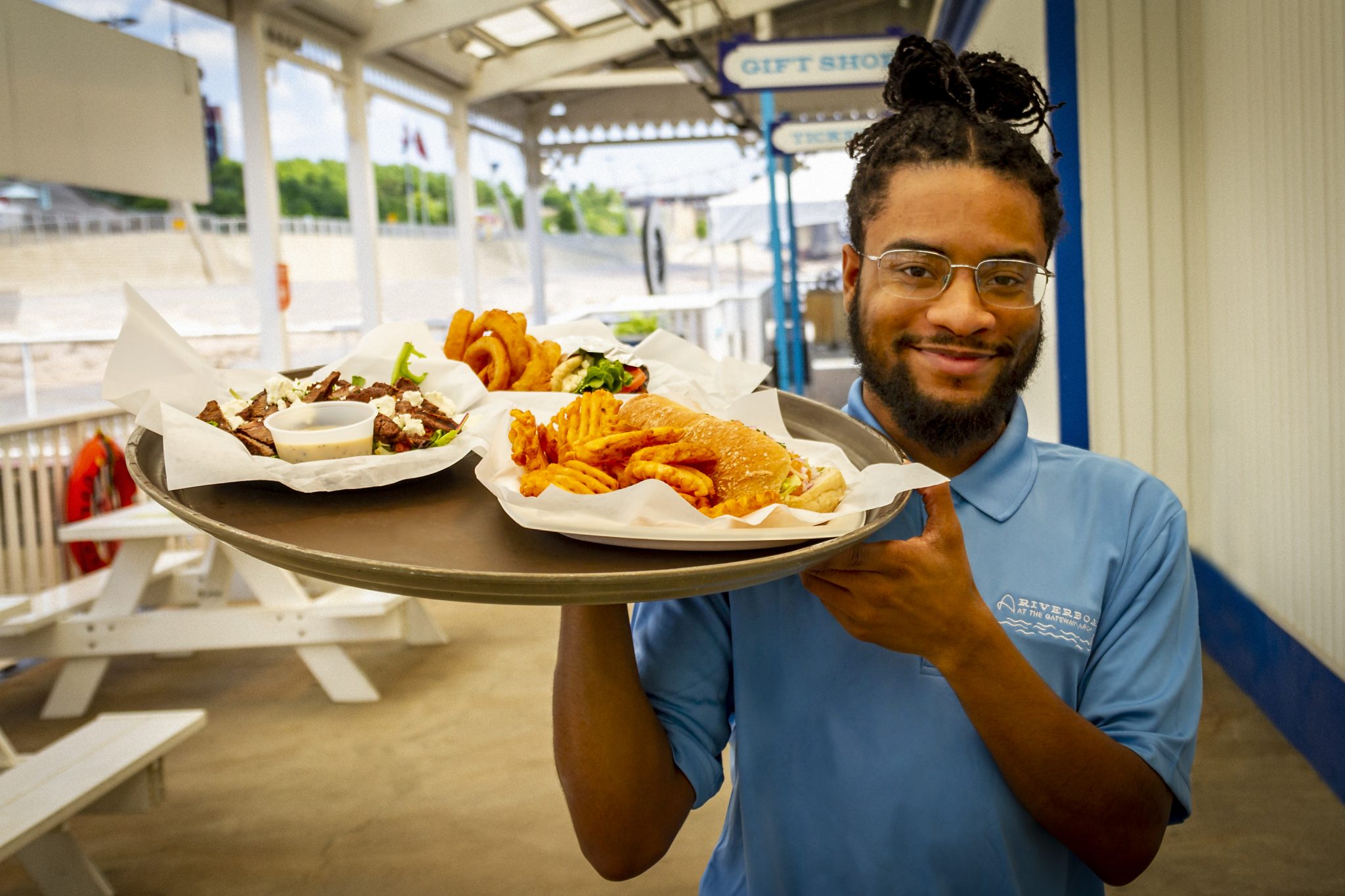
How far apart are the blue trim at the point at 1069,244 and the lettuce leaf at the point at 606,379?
358 cm

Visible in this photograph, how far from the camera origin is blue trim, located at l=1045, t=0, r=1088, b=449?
15.5 ft

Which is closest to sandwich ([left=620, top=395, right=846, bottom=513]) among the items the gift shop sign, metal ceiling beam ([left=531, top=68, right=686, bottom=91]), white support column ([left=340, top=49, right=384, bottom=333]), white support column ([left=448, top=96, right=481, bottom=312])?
the gift shop sign

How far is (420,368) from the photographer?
5.58 feet

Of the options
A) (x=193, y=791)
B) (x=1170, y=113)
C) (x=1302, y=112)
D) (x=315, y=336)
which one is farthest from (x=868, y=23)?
(x=315, y=336)

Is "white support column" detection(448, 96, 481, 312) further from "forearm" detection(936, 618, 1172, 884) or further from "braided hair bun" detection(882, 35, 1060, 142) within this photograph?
"forearm" detection(936, 618, 1172, 884)

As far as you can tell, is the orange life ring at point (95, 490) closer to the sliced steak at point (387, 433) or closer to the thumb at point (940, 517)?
the sliced steak at point (387, 433)

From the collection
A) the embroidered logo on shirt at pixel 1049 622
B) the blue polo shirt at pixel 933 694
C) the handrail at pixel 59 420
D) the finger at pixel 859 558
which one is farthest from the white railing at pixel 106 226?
the finger at pixel 859 558

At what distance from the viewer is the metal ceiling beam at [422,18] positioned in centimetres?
831

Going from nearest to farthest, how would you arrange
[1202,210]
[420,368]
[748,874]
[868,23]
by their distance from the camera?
[748,874] → [420,368] → [1202,210] → [868,23]

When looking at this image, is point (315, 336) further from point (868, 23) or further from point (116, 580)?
point (116, 580)

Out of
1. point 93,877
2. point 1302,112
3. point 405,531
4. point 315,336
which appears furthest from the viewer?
point 315,336

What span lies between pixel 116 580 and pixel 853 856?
15.5 ft

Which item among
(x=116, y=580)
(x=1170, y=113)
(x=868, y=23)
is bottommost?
(x=116, y=580)

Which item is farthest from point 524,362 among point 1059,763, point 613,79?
point 613,79
